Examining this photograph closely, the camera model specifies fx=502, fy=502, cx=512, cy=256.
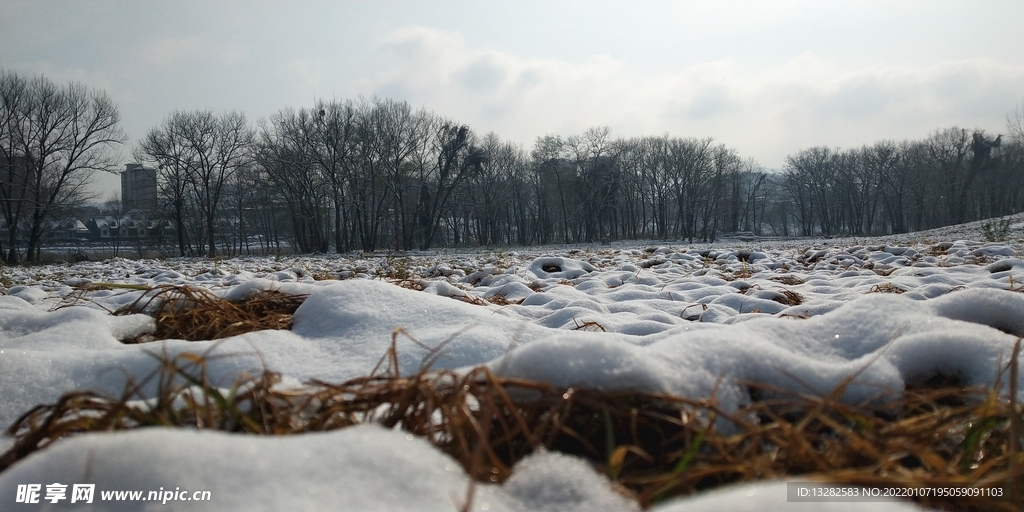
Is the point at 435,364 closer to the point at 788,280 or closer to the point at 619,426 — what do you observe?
the point at 619,426

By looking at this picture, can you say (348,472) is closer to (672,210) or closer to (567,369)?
(567,369)

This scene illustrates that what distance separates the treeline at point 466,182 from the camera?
2972cm

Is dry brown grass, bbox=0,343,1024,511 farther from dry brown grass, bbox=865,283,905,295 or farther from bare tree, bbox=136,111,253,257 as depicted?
bare tree, bbox=136,111,253,257

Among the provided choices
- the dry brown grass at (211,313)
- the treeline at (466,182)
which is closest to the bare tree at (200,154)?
the treeline at (466,182)

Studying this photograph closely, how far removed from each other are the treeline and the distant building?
1.36m

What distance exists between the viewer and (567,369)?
1.00 m

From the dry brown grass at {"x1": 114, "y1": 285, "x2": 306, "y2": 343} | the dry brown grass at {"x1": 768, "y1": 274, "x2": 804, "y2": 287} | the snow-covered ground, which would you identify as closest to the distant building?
the dry brown grass at {"x1": 114, "y1": 285, "x2": 306, "y2": 343}

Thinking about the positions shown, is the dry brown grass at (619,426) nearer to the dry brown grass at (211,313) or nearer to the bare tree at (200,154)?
the dry brown grass at (211,313)

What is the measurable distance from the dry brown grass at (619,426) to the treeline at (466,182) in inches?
1139

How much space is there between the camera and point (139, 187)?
1390 inches

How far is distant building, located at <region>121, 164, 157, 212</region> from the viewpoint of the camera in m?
32.1

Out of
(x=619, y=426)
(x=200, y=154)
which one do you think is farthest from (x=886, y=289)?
(x=200, y=154)

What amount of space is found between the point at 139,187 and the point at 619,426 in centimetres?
4364

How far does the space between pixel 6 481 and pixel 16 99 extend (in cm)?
3305
